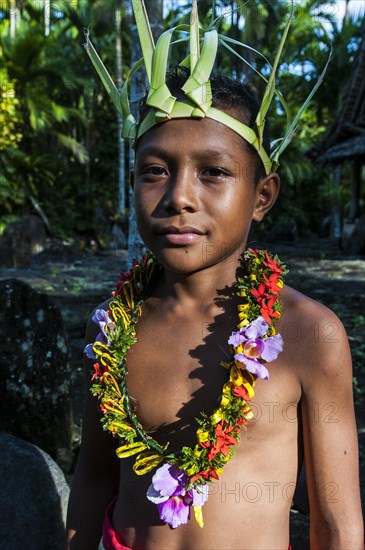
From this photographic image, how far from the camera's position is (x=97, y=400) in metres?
1.75

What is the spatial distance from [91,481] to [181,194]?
3.16 ft

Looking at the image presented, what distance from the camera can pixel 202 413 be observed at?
4.87ft

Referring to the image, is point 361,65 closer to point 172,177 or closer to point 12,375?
point 12,375

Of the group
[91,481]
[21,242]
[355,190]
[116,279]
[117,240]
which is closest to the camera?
[91,481]

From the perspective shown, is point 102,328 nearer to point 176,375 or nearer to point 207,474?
point 176,375

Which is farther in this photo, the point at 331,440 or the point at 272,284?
the point at 272,284

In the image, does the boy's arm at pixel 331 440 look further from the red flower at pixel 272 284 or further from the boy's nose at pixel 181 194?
the boy's nose at pixel 181 194

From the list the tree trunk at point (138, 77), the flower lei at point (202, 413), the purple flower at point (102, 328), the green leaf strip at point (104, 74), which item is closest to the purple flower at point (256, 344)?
the flower lei at point (202, 413)

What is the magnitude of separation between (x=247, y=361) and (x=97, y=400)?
20.7 inches

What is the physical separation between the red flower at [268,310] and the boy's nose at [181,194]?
12.8 inches

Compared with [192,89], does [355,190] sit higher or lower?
lower

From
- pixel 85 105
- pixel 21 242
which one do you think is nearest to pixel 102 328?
pixel 21 242

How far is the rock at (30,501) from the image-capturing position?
8.91 ft

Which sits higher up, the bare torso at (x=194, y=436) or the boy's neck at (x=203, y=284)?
the boy's neck at (x=203, y=284)
